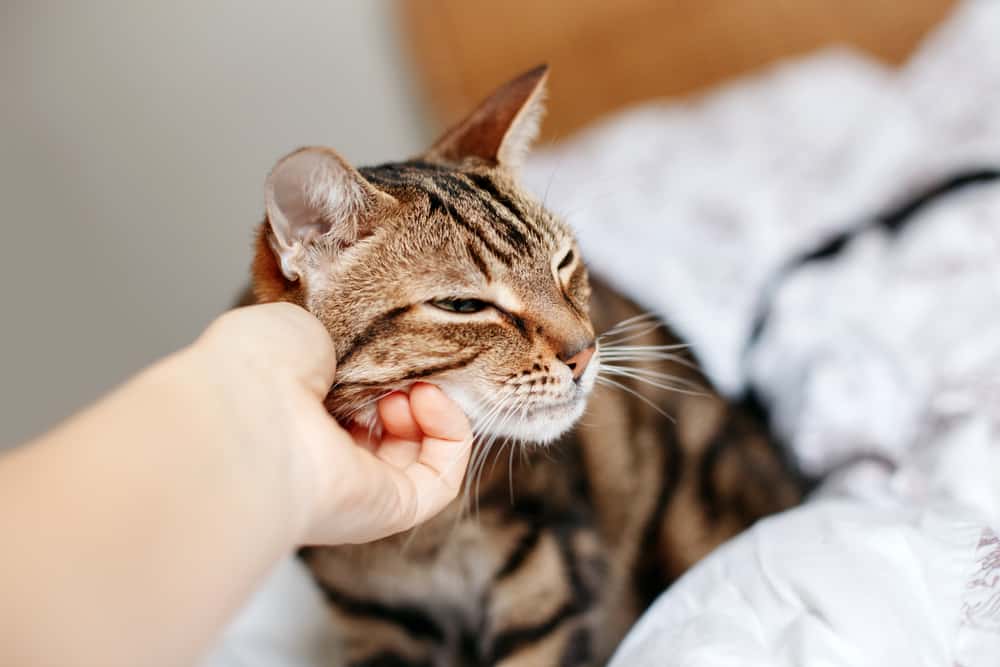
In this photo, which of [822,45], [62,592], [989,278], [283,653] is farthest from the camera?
[822,45]

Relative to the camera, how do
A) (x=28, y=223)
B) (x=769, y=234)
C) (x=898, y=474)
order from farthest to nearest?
(x=28, y=223), (x=769, y=234), (x=898, y=474)

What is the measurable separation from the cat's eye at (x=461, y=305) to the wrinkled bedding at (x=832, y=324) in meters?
0.37

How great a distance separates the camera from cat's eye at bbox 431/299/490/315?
2.66ft

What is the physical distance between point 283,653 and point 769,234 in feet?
3.85

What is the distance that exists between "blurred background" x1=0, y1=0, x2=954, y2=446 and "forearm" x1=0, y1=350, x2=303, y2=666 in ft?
3.08

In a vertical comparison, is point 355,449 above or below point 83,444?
below

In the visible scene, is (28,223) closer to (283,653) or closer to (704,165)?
(283,653)

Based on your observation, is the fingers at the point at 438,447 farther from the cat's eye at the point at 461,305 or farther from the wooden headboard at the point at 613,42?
the wooden headboard at the point at 613,42

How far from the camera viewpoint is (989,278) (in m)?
1.22

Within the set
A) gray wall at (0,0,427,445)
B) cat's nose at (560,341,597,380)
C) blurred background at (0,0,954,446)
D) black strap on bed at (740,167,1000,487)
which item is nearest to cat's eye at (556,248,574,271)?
cat's nose at (560,341,597,380)

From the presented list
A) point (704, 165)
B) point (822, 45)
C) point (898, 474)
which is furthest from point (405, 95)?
point (898, 474)

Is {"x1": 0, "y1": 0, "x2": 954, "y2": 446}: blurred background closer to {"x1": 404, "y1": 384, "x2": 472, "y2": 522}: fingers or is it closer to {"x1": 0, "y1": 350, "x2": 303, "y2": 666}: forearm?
{"x1": 404, "y1": 384, "x2": 472, "y2": 522}: fingers

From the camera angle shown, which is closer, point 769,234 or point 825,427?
point 825,427

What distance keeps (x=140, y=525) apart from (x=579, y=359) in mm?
485
